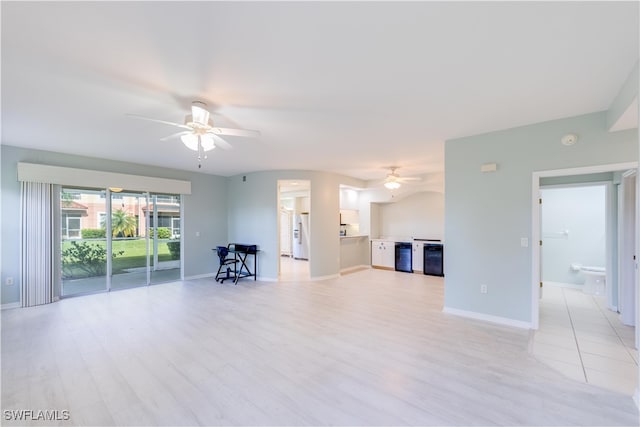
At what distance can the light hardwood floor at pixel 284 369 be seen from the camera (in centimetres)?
195

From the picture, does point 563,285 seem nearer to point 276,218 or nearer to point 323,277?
point 323,277

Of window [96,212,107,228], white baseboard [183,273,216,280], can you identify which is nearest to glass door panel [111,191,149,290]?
window [96,212,107,228]

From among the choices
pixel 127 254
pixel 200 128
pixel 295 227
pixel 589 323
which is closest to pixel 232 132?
pixel 200 128

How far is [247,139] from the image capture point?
4.02 m

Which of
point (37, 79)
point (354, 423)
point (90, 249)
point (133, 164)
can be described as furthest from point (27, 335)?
point (354, 423)

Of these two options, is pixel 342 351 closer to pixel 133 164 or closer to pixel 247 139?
pixel 247 139

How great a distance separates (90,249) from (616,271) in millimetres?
9179

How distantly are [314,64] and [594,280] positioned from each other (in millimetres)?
6481

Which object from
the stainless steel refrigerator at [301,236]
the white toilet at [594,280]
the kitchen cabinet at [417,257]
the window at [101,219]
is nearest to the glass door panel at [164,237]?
the window at [101,219]

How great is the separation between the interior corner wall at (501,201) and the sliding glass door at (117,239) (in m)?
6.03

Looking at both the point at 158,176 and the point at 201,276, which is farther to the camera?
the point at 201,276

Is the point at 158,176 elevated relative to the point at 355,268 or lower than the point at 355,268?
elevated

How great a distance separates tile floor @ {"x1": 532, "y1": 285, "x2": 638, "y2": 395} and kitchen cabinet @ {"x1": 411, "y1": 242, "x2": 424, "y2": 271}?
2909 mm

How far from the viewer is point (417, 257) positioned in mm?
7324
